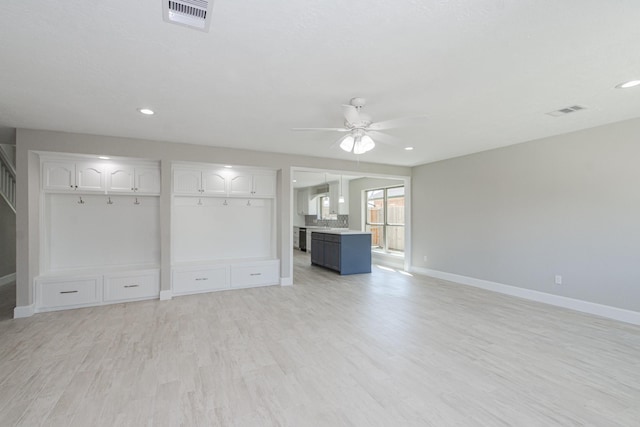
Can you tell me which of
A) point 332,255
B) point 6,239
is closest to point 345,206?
point 332,255

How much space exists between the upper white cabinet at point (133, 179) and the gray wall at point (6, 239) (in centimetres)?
308

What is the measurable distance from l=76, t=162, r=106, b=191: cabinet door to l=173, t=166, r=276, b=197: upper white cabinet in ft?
3.36

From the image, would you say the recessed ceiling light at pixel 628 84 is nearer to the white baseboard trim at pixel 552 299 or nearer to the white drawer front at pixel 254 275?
the white baseboard trim at pixel 552 299

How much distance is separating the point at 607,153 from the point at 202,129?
17.9 ft

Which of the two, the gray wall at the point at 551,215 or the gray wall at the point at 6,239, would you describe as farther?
the gray wall at the point at 6,239

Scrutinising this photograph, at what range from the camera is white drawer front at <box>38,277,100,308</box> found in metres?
3.95

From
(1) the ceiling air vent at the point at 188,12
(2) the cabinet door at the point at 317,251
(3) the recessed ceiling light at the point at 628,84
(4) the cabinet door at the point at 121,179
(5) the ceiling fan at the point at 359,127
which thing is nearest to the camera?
(1) the ceiling air vent at the point at 188,12

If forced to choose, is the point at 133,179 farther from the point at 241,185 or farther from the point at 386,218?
the point at 386,218

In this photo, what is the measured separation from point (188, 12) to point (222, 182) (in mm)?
3780

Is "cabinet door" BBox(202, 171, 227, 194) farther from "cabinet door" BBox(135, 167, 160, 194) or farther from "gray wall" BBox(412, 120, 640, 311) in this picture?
"gray wall" BBox(412, 120, 640, 311)

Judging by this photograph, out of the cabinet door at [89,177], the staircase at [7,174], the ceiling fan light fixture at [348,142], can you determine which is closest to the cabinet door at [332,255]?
the ceiling fan light fixture at [348,142]

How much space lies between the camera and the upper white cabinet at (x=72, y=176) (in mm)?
4121

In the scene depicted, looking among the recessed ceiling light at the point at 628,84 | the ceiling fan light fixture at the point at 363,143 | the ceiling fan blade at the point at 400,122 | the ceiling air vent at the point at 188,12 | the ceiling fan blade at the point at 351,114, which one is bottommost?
the ceiling fan light fixture at the point at 363,143

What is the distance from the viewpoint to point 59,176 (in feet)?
13.7
